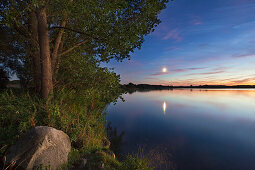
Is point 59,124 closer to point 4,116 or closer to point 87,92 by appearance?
point 4,116

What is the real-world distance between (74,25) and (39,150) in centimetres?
897

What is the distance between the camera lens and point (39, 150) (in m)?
4.12

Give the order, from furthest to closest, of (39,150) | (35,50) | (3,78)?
(3,78) → (35,50) → (39,150)

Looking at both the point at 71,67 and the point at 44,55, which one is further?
the point at 71,67

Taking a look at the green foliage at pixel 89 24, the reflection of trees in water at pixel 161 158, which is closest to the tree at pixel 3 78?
the green foliage at pixel 89 24

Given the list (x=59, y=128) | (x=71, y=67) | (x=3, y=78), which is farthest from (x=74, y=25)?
(x=3, y=78)

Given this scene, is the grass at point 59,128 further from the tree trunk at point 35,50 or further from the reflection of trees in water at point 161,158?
the reflection of trees in water at point 161,158

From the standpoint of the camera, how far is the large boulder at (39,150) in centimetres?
396

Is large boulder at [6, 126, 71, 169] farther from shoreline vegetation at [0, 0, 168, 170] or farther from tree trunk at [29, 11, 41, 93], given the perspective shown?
tree trunk at [29, 11, 41, 93]

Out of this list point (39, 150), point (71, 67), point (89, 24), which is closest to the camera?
point (39, 150)

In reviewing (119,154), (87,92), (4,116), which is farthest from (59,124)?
(119,154)

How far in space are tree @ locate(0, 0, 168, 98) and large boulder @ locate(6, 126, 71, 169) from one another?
11.3 ft

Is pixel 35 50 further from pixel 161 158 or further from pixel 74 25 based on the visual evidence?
pixel 161 158

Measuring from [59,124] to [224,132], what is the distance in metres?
18.0
